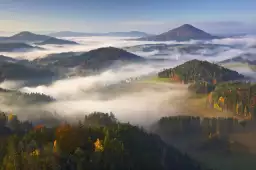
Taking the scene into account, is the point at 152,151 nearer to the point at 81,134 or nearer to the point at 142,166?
the point at 142,166

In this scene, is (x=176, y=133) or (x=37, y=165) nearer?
→ (x=37, y=165)

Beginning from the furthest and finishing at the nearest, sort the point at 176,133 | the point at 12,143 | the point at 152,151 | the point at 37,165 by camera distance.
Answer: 1. the point at 176,133
2. the point at 152,151
3. the point at 12,143
4. the point at 37,165

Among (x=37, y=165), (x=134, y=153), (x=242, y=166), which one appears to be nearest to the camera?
(x=37, y=165)

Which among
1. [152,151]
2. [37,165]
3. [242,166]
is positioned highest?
[37,165]

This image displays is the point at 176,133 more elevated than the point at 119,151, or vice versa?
the point at 119,151

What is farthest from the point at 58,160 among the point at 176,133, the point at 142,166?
the point at 176,133

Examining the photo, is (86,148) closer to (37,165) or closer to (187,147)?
(37,165)
